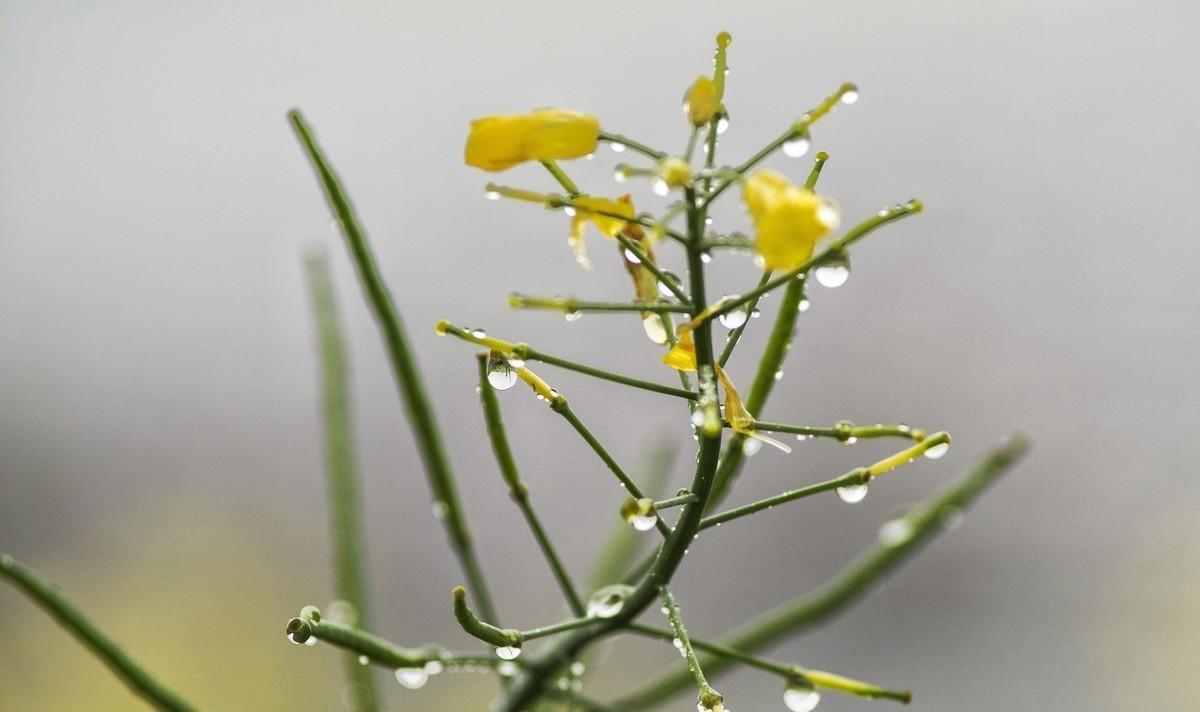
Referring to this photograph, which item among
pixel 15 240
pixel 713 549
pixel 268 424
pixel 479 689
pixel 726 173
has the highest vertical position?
pixel 15 240

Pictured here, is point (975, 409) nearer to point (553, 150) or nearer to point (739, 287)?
point (739, 287)

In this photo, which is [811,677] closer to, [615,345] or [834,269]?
[834,269]

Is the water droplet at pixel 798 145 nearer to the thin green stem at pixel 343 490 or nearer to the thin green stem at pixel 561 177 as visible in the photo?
the thin green stem at pixel 561 177

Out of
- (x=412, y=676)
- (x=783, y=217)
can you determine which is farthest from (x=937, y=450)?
(x=412, y=676)

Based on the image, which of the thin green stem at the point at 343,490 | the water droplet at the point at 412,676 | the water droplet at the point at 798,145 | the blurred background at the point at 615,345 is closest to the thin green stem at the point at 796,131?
the water droplet at the point at 798,145

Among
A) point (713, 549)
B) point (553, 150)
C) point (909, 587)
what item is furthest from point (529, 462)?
point (553, 150)

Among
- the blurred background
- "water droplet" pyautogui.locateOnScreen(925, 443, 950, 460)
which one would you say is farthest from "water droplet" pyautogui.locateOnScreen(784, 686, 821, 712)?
the blurred background
